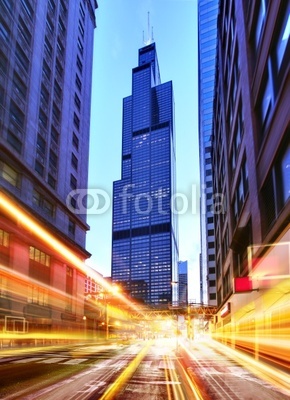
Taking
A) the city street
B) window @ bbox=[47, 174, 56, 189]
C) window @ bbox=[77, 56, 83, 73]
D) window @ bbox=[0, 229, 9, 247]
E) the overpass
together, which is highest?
window @ bbox=[77, 56, 83, 73]

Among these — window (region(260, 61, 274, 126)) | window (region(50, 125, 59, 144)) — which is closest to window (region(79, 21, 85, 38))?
window (region(50, 125, 59, 144))

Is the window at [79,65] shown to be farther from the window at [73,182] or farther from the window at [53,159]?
the window at [53,159]

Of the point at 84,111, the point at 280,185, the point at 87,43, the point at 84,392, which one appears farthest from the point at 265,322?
the point at 87,43

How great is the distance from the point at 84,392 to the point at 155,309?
241ft

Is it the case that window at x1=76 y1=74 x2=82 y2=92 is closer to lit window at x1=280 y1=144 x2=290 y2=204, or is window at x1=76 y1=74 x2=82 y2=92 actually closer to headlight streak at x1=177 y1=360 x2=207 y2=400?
lit window at x1=280 y1=144 x2=290 y2=204

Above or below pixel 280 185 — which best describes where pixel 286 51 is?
above

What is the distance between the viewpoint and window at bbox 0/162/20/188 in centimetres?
4159

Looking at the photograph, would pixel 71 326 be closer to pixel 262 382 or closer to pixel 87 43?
pixel 262 382

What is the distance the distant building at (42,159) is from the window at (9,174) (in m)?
0.12

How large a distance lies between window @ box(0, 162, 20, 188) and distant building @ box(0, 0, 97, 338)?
0.38 feet

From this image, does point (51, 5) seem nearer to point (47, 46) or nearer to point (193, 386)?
point (47, 46)

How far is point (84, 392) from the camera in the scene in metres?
9.88

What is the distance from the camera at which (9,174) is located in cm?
4291

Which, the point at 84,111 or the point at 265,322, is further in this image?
the point at 84,111
